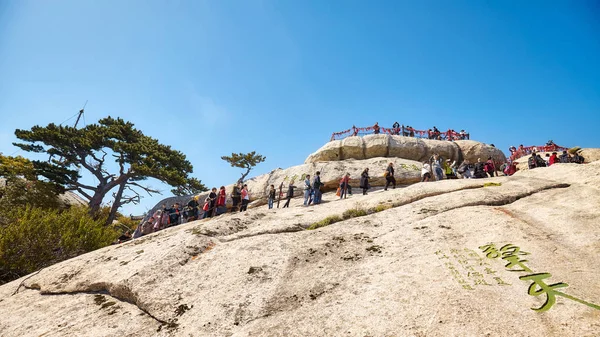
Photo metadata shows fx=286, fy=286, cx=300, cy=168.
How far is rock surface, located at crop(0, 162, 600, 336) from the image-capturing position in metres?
3.90

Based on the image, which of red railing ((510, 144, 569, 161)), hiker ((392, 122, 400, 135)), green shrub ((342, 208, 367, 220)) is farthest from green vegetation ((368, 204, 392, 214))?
red railing ((510, 144, 569, 161))

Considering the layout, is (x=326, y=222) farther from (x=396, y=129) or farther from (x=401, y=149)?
(x=396, y=129)

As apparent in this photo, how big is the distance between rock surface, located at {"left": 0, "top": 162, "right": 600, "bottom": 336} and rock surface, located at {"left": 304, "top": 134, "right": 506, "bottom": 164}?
70.8ft

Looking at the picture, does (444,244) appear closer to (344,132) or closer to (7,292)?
(7,292)

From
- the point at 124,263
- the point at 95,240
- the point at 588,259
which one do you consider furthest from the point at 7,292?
the point at 588,259

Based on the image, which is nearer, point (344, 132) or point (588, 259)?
point (588, 259)

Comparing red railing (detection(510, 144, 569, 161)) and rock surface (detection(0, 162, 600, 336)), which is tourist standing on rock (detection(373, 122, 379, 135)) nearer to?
red railing (detection(510, 144, 569, 161))

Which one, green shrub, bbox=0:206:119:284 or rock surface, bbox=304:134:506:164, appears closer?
green shrub, bbox=0:206:119:284

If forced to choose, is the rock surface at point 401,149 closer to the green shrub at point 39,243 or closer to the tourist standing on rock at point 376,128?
the tourist standing on rock at point 376,128

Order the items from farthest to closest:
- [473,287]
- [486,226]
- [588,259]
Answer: [486,226], [588,259], [473,287]

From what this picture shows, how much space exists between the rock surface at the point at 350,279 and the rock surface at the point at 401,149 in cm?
2159

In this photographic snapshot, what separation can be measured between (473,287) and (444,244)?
190 centimetres

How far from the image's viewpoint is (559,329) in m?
3.33

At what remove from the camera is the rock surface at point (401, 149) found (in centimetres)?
3070
